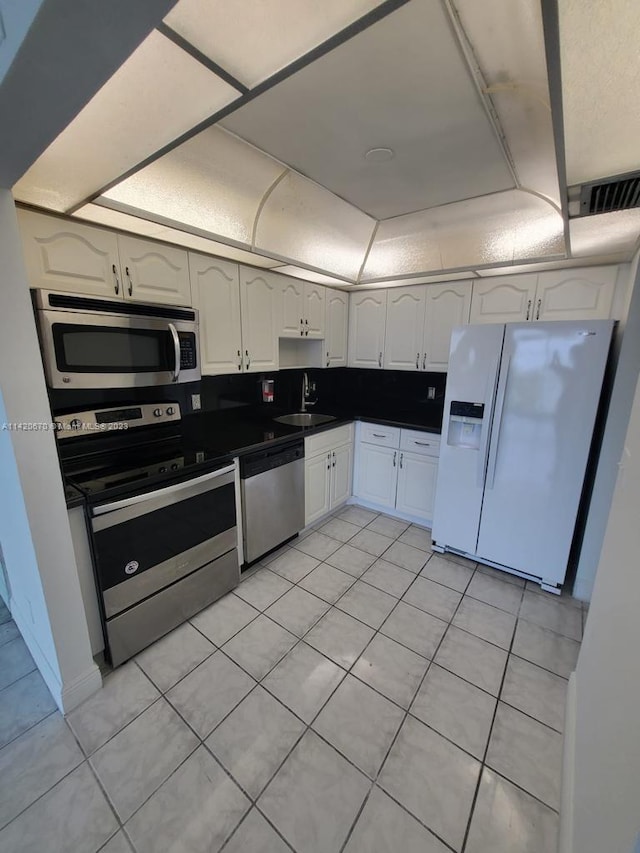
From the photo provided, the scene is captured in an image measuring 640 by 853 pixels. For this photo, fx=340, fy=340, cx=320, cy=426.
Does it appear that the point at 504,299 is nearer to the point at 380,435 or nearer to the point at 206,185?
the point at 380,435

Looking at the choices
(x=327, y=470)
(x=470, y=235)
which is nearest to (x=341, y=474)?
(x=327, y=470)

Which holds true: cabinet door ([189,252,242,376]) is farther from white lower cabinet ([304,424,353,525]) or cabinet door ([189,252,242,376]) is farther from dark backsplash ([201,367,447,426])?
white lower cabinet ([304,424,353,525])

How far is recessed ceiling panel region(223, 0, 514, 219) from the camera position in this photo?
992 mm

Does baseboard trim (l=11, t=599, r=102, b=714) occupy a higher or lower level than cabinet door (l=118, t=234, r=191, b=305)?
lower

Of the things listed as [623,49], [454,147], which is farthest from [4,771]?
[454,147]

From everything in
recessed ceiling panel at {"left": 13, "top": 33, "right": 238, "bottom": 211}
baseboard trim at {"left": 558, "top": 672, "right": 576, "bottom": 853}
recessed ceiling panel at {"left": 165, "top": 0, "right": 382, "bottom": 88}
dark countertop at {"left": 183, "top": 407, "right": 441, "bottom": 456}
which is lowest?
baseboard trim at {"left": 558, "top": 672, "right": 576, "bottom": 853}

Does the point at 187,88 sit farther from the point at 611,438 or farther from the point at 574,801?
the point at 611,438

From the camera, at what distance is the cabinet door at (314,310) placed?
286cm

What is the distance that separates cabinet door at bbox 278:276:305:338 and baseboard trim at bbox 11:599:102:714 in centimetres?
225

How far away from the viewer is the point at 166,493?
5.35 feet

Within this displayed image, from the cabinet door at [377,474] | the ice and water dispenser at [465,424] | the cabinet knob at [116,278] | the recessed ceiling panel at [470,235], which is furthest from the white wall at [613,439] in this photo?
the cabinet knob at [116,278]

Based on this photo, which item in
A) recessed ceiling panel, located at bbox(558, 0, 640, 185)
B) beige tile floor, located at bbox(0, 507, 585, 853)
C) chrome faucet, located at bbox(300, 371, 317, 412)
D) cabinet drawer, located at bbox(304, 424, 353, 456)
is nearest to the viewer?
recessed ceiling panel, located at bbox(558, 0, 640, 185)

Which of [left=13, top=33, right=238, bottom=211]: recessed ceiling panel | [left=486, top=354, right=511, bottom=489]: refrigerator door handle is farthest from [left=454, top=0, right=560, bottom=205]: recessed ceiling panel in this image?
[left=486, top=354, right=511, bottom=489]: refrigerator door handle

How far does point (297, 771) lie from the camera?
1.24 metres
